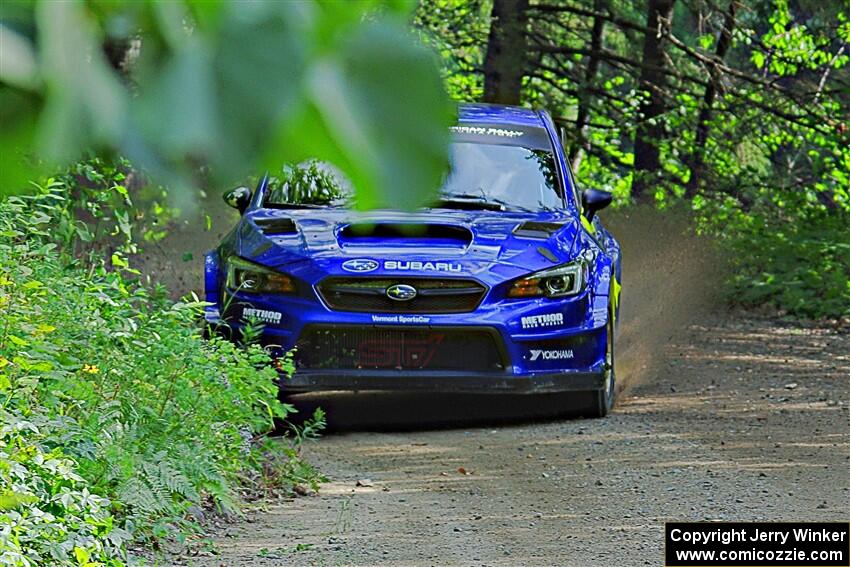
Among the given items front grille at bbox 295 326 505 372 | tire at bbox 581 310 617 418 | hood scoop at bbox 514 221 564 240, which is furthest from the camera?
tire at bbox 581 310 617 418

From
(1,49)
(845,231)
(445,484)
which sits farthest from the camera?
(845,231)

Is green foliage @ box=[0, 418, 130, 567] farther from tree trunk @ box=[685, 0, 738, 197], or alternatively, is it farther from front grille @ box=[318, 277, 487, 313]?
tree trunk @ box=[685, 0, 738, 197]

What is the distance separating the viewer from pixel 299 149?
0.73m

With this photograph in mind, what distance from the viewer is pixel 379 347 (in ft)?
25.8

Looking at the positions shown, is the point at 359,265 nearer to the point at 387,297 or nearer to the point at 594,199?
the point at 387,297

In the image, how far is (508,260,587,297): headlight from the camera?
8016 mm

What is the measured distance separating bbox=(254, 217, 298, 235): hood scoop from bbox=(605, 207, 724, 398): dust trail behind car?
3.29 metres

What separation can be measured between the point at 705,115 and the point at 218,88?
19.1 m

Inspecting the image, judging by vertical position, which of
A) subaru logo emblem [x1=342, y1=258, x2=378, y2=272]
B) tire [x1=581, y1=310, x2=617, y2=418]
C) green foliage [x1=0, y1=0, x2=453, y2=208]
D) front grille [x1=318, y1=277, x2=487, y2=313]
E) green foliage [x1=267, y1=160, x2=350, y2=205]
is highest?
green foliage [x1=0, y1=0, x2=453, y2=208]

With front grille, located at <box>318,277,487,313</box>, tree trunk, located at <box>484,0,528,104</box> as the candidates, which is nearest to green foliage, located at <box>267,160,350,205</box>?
front grille, located at <box>318,277,487,313</box>

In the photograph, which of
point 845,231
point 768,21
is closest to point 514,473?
point 845,231

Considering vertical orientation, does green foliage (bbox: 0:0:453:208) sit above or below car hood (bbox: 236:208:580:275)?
above

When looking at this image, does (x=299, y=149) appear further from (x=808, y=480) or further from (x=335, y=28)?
(x=808, y=480)

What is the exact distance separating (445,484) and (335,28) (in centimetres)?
622
